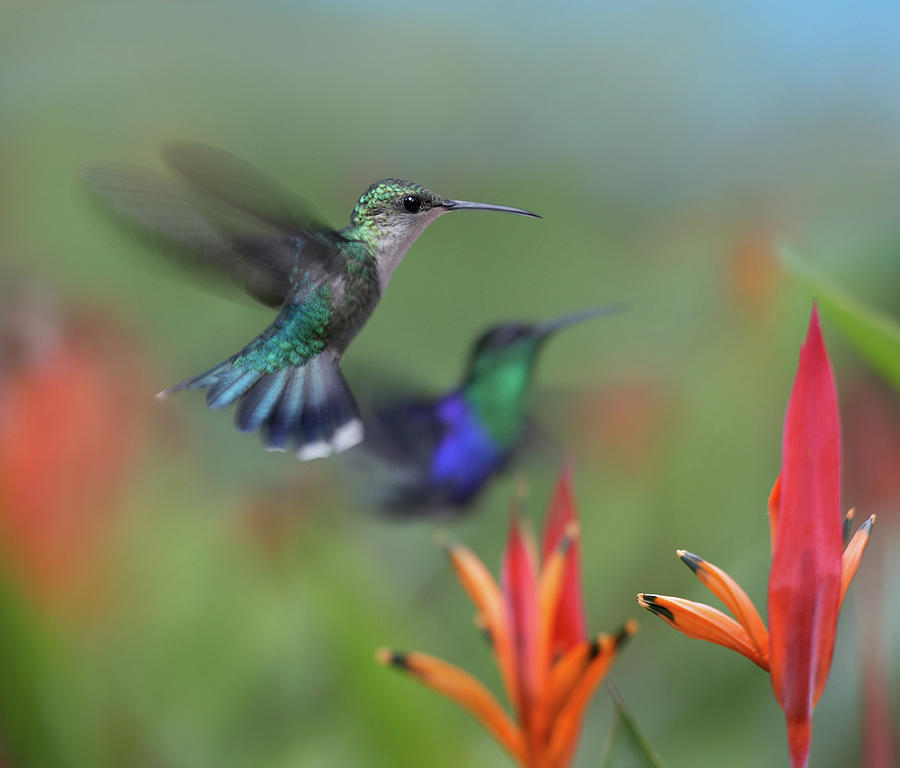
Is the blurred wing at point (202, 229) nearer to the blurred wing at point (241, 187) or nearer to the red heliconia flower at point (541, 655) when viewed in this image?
the blurred wing at point (241, 187)

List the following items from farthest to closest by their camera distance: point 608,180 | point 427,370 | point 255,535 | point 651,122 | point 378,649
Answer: point 651,122
point 608,180
point 427,370
point 255,535
point 378,649

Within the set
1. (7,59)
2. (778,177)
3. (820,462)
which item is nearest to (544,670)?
(820,462)


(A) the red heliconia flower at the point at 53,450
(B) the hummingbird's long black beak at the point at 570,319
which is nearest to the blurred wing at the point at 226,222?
(B) the hummingbird's long black beak at the point at 570,319

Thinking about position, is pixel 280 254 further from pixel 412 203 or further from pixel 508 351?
pixel 508 351

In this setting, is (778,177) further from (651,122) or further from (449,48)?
(449,48)

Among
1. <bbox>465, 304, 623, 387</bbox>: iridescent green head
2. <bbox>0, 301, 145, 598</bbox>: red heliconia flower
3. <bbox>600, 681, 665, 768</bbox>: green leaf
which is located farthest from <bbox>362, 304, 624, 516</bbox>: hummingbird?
<bbox>0, 301, 145, 598</bbox>: red heliconia flower

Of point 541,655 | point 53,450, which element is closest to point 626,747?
point 541,655
